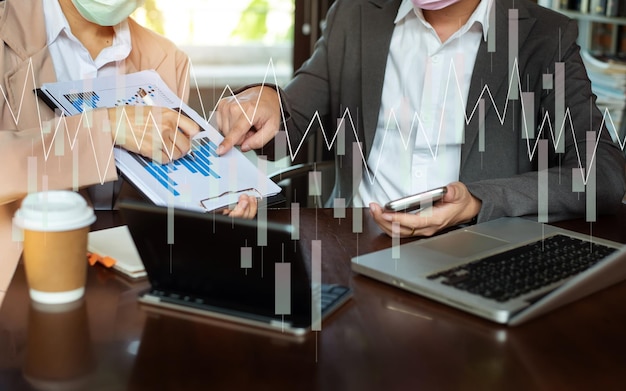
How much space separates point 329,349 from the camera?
0.84 metres

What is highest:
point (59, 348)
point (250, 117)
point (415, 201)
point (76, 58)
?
Result: point (76, 58)

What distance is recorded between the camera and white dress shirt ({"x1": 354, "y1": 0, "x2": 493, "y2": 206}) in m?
1.76

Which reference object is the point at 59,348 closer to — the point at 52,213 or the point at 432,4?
the point at 52,213

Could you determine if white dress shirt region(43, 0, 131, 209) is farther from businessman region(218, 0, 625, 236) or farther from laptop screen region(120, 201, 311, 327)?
laptop screen region(120, 201, 311, 327)

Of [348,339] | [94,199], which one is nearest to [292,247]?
[348,339]

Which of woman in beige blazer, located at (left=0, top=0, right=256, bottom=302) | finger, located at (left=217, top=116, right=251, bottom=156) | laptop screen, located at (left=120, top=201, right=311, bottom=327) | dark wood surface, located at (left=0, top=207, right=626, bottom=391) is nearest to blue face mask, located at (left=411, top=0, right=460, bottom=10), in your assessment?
finger, located at (left=217, top=116, right=251, bottom=156)

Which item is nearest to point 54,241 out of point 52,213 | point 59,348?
point 52,213

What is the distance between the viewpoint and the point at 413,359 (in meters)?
0.82

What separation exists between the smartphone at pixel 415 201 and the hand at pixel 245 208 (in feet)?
0.81

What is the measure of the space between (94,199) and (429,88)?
0.82m

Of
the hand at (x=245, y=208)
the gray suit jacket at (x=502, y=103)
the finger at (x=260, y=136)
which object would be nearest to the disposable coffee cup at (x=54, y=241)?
the hand at (x=245, y=208)

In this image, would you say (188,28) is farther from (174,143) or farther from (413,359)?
(413,359)

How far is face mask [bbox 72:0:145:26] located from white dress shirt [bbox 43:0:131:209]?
A: 5cm

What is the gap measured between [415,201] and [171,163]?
1.48 feet
